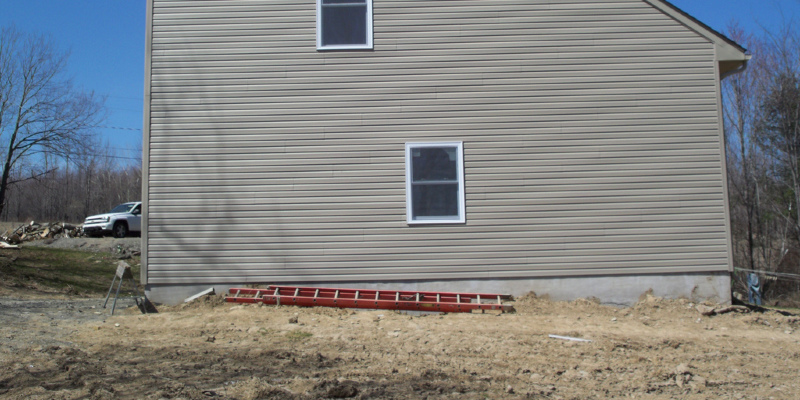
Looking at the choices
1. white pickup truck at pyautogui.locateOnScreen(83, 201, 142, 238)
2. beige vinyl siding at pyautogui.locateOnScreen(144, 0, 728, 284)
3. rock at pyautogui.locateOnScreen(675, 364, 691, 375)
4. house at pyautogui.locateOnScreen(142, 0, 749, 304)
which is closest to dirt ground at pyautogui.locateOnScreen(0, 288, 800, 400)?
rock at pyautogui.locateOnScreen(675, 364, 691, 375)

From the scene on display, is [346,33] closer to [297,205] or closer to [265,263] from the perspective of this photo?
[297,205]

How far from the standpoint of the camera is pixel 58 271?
13.5m

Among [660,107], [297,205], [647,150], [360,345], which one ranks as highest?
→ [660,107]

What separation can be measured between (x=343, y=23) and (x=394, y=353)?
5253mm

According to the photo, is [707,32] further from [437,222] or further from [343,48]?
[343,48]

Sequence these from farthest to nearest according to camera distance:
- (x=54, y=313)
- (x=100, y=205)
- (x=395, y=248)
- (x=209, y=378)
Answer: (x=100, y=205)
(x=395, y=248)
(x=54, y=313)
(x=209, y=378)

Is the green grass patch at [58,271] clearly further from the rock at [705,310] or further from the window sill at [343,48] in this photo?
the rock at [705,310]

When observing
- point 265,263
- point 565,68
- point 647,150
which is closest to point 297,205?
point 265,263

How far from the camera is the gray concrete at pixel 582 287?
320 inches

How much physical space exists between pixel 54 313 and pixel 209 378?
429cm

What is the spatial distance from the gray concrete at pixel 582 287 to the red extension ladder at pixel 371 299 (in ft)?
0.43

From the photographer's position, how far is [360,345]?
6078 mm

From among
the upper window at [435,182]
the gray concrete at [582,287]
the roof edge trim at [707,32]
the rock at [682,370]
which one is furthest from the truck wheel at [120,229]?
the rock at [682,370]

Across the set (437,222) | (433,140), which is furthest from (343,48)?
(437,222)
